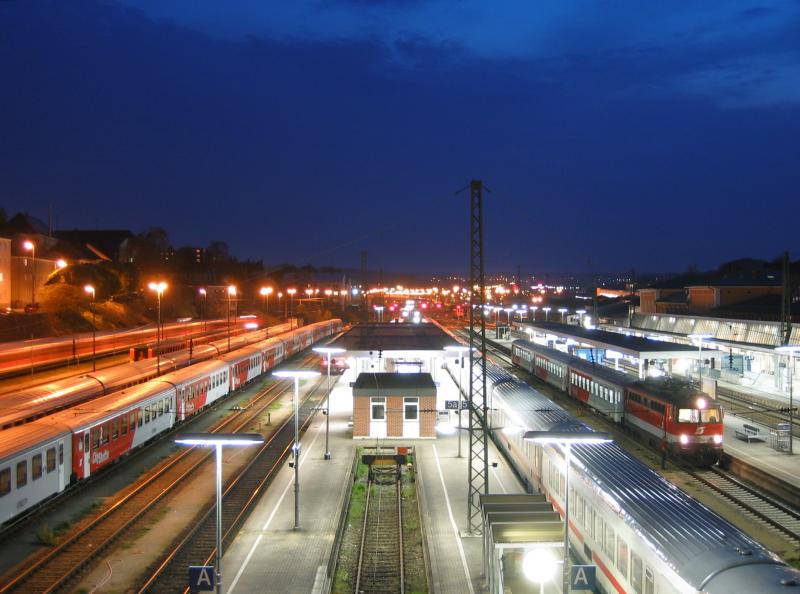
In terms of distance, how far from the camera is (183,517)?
17797 millimetres

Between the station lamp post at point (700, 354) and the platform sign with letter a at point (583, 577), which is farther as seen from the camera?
the station lamp post at point (700, 354)

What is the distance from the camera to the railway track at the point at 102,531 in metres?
13.6

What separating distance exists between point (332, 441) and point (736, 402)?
75.5ft

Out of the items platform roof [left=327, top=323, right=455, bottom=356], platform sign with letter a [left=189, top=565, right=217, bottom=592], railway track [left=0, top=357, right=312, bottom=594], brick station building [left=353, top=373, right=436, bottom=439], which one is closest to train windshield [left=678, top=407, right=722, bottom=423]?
brick station building [left=353, top=373, right=436, bottom=439]

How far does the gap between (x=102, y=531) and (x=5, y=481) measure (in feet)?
8.91

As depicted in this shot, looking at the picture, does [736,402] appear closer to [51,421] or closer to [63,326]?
[51,421]

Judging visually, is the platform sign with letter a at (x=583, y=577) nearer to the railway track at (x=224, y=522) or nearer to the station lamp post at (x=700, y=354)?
the railway track at (x=224, y=522)

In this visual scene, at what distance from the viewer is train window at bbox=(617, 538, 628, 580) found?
36.0 feet

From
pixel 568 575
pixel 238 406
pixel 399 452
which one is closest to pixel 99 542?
pixel 399 452

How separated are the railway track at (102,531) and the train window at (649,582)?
37.4 feet

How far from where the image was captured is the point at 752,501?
1928 cm

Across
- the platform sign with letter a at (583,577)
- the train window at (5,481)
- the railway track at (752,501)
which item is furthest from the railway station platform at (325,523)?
the railway track at (752,501)

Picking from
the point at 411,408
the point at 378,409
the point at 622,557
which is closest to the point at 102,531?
the point at 378,409

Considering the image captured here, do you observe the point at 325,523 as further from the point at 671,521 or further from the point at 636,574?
the point at 671,521
